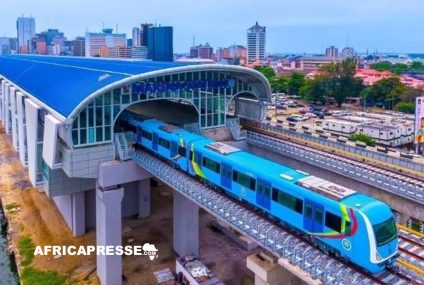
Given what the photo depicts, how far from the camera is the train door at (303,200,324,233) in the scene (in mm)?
16219

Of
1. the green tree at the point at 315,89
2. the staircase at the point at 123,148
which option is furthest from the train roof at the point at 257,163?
the green tree at the point at 315,89

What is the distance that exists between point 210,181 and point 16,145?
24857 millimetres

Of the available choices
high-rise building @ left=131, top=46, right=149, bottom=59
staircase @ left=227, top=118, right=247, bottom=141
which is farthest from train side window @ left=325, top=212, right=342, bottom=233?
high-rise building @ left=131, top=46, right=149, bottom=59

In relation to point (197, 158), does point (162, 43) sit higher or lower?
higher

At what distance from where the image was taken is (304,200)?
55.9ft

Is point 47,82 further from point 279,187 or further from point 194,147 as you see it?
point 279,187

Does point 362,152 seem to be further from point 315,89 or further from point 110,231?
point 315,89

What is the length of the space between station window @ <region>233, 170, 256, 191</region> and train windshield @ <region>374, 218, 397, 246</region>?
671 centimetres

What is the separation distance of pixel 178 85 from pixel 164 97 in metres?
1.43

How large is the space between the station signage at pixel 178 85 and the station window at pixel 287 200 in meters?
13.7

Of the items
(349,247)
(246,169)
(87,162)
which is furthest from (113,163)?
(349,247)

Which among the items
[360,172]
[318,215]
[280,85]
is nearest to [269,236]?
[318,215]

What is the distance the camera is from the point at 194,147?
958 inches

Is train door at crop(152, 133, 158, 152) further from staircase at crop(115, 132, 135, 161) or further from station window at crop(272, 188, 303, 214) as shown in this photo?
station window at crop(272, 188, 303, 214)
